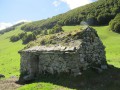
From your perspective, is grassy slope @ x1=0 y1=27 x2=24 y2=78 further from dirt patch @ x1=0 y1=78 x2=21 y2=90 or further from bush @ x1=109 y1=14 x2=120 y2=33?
bush @ x1=109 y1=14 x2=120 y2=33

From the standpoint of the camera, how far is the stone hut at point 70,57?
74.5ft

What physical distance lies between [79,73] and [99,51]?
14.3 feet

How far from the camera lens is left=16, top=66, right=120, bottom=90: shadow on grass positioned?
20117 mm

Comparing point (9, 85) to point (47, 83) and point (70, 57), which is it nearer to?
point (47, 83)

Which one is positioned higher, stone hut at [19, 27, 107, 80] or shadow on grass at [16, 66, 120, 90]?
stone hut at [19, 27, 107, 80]

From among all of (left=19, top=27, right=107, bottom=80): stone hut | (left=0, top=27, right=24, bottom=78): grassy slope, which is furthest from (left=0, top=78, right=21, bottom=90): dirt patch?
(left=0, top=27, right=24, bottom=78): grassy slope

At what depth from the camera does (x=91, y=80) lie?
21.6 metres

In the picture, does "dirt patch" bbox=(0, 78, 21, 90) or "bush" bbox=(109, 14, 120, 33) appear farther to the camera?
"bush" bbox=(109, 14, 120, 33)

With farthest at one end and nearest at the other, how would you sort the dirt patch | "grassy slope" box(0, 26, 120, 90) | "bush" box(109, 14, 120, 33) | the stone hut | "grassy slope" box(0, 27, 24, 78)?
"bush" box(109, 14, 120, 33), "grassy slope" box(0, 27, 24, 78), the dirt patch, the stone hut, "grassy slope" box(0, 26, 120, 90)

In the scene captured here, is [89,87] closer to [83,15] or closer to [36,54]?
[36,54]

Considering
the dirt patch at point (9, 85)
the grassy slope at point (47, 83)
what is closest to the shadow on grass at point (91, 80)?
the grassy slope at point (47, 83)

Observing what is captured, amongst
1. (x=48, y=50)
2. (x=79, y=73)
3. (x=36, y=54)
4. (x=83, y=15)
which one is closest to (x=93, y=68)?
(x=79, y=73)

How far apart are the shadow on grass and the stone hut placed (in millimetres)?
590

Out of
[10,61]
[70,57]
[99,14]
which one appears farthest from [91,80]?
[99,14]
